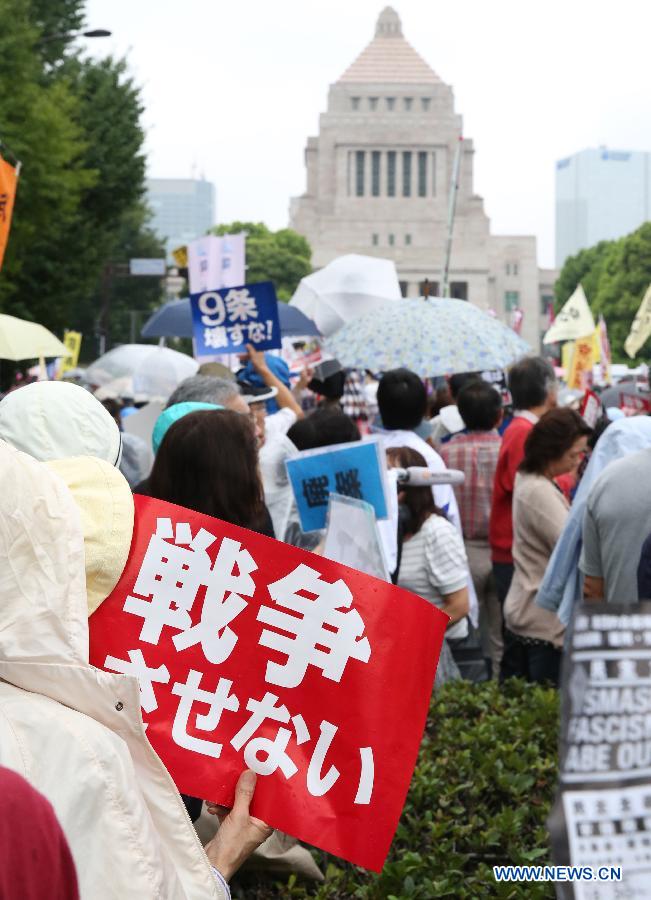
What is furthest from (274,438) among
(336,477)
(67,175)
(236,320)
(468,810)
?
(67,175)

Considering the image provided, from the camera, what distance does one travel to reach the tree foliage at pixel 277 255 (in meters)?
76.4

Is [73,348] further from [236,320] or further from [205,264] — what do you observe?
[236,320]

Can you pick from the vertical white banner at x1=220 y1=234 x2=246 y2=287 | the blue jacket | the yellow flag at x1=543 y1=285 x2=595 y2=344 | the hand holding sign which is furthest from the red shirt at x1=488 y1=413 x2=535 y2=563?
the yellow flag at x1=543 y1=285 x2=595 y2=344

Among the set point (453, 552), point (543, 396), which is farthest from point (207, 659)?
point (543, 396)

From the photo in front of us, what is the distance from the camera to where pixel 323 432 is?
4.84 metres

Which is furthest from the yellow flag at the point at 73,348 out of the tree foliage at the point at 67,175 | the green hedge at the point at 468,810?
the green hedge at the point at 468,810

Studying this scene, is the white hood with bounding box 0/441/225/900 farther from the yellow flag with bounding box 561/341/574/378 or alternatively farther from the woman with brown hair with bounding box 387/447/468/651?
the yellow flag with bounding box 561/341/574/378

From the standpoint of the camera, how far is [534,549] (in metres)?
4.93

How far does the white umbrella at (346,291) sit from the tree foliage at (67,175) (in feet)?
27.1

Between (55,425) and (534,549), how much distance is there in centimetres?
280

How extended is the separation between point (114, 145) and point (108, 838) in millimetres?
25395

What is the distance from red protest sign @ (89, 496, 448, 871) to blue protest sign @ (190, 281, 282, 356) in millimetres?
5358

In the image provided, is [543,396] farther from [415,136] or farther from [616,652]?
[415,136]

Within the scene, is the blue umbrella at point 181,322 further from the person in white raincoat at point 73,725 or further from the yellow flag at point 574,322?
the yellow flag at point 574,322
